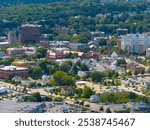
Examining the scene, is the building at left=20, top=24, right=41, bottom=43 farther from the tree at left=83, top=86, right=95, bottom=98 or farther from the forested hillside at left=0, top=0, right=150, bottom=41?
the tree at left=83, top=86, right=95, bottom=98

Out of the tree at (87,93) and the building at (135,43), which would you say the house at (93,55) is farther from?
the tree at (87,93)

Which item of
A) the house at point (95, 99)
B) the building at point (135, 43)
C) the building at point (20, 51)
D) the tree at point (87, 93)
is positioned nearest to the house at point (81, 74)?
the tree at point (87, 93)

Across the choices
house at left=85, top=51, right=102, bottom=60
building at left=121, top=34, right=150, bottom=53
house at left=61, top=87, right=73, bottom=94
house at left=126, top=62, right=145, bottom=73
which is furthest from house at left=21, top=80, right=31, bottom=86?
building at left=121, top=34, right=150, bottom=53

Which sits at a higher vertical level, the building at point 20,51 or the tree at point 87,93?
the tree at point 87,93

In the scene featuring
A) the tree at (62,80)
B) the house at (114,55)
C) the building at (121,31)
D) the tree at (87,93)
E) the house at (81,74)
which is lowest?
the house at (114,55)

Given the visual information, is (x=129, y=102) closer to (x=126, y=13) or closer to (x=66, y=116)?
(x=66, y=116)

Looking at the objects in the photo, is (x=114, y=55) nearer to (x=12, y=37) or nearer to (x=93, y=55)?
(x=93, y=55)

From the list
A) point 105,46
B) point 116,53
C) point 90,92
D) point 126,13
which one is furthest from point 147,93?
point 126,13

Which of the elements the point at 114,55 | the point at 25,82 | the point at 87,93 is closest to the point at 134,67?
the point at 114,55
